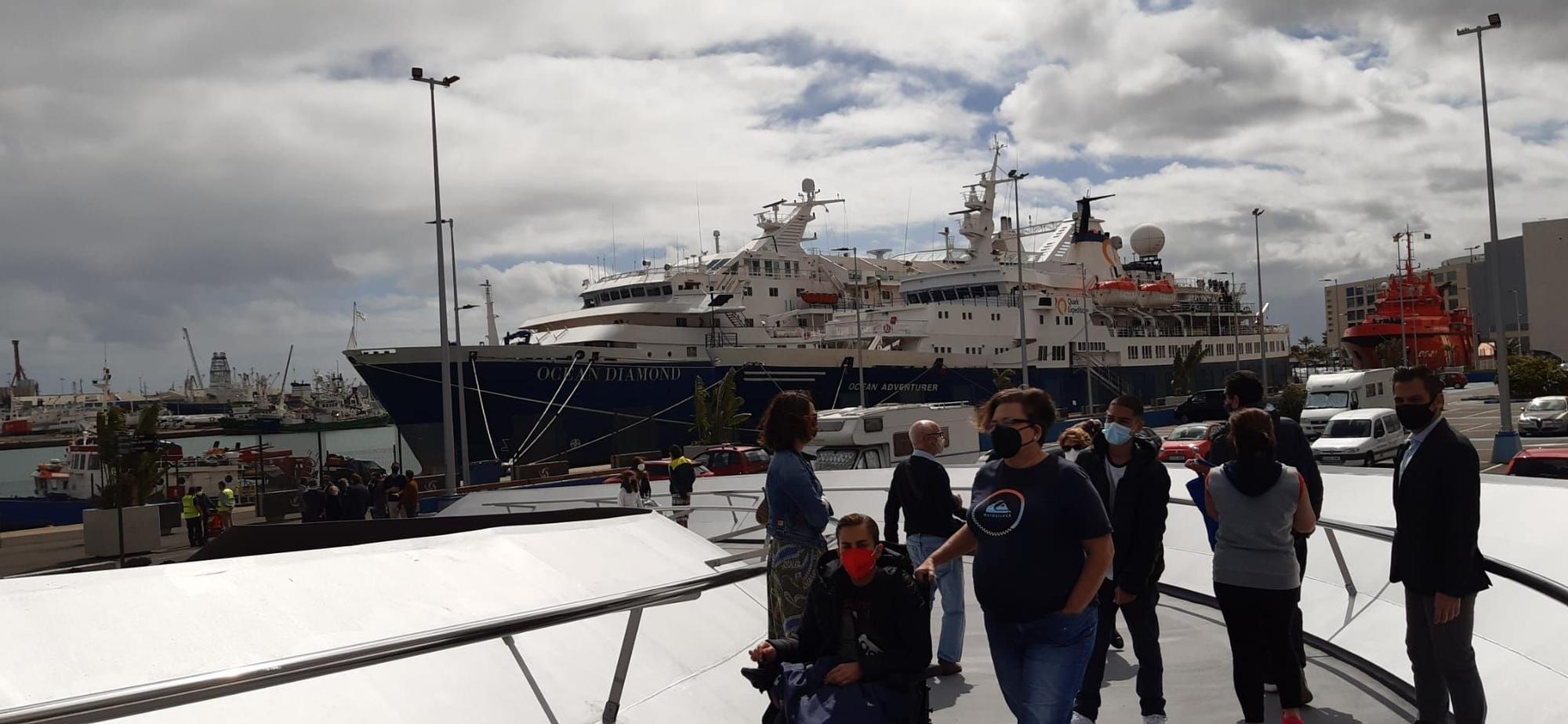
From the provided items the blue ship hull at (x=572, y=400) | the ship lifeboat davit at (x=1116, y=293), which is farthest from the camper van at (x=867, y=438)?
the ship lifeboat davit at (x=1116, y=293)

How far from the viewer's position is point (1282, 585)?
4504 mm

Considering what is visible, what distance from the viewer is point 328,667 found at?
3.02 m

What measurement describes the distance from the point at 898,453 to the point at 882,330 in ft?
91.9

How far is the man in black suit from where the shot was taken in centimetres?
408

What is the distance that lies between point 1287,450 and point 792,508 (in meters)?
2.51

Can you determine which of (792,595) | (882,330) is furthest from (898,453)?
(882,330)

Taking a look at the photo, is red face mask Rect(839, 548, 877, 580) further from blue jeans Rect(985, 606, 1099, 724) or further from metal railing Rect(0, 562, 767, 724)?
metal railing Rect(0, 562, 767, 724)

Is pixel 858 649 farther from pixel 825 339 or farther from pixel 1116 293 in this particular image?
pixel 1116 293

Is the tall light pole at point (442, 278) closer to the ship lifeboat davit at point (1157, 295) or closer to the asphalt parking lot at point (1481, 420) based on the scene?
the asphalt parking lot at point (1481, 420)

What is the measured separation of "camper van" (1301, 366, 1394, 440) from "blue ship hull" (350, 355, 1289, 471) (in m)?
17.3

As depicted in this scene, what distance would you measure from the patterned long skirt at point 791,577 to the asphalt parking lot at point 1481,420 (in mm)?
9892

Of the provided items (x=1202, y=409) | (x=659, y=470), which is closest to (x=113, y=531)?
(x=659, y=470)

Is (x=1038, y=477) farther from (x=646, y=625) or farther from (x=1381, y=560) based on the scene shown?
(x=1381, y=560)

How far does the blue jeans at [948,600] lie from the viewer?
5.90 metres
